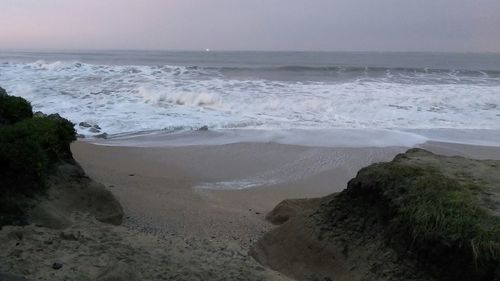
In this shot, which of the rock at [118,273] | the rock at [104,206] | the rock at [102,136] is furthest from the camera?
the rock at [102,136]

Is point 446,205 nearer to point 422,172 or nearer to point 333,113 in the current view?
point 422,172

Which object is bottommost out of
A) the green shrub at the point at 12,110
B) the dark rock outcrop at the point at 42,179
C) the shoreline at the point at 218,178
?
the shoreline at the point at 218,178

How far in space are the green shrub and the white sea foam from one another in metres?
6.16

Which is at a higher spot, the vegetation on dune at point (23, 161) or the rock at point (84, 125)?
the vegetation on dune at point (23, 161)

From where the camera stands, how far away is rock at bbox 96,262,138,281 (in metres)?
3.34

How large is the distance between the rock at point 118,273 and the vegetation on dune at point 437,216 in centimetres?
193

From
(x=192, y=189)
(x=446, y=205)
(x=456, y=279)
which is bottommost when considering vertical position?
(x=192, y=189)

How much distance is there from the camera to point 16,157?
441cm

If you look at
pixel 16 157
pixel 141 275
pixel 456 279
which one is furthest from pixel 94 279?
pixel 456 279

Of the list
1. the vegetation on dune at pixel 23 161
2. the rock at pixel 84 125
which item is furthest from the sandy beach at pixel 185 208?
the rock at pixel 84 125

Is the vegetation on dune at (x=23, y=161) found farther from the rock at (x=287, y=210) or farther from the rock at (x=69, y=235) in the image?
the rock at (x=287, y=210)

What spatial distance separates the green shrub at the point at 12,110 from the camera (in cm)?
555

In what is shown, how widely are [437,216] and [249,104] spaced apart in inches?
490

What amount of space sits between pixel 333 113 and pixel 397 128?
244 cm
